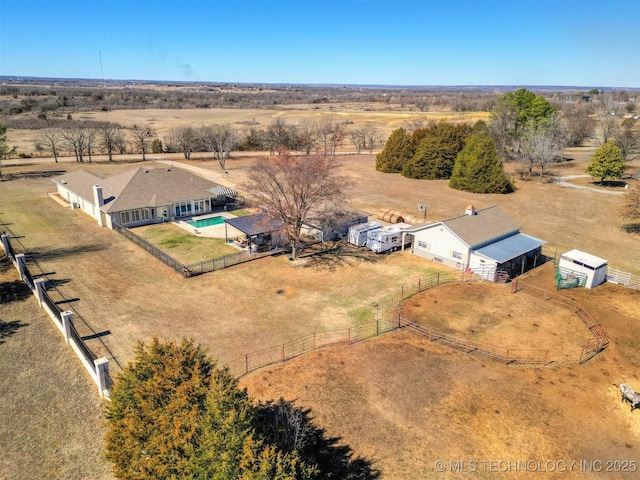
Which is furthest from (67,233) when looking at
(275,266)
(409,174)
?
(409,174)

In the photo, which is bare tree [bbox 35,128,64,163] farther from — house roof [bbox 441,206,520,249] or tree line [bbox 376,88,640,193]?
house roof [bbox 441,206,520,249]

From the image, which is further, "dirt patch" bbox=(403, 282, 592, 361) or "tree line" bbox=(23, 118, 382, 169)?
"tree line" bbox=(23, 118, 382, 169)

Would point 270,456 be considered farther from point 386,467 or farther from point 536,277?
point 536,277

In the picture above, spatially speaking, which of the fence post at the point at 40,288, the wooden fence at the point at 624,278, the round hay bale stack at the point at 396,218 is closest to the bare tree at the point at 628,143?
the wooden fence at the point at 624,278

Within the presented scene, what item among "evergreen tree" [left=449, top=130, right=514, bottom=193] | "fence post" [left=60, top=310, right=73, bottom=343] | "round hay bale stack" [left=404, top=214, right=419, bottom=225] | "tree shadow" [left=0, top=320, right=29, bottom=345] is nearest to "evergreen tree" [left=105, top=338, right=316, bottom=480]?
"fence post" [left=60, top=310, right=73, bottom=343]

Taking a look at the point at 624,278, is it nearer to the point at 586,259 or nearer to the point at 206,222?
the point at 586,259

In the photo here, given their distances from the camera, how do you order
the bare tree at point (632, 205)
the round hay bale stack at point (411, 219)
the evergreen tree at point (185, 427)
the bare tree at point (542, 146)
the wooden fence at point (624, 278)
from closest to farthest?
the evergreen tree at point (185, 427) < the wooden fence at point (624, 278) < the bare tree at point (632, 205) < the round hay bale stack at point (411, 219) < the bare tree at point (542, 146)

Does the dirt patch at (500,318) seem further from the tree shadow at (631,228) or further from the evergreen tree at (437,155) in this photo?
the evergreen tree at (437,155)
